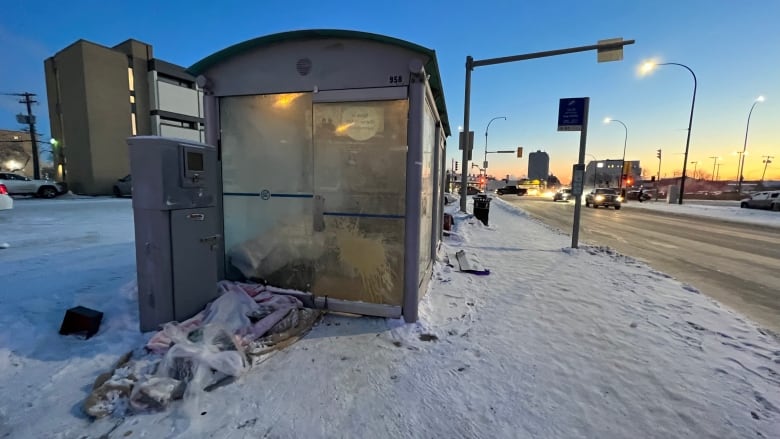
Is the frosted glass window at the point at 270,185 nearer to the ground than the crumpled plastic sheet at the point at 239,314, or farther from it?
farther from it

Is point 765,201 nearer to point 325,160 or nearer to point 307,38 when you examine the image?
point 325,160

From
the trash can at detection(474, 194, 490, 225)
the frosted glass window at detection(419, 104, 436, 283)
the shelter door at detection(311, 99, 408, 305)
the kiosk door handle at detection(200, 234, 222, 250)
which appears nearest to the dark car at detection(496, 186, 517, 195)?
the trash can at detection(474, 194, 490, 225)

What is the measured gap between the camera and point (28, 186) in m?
20.0

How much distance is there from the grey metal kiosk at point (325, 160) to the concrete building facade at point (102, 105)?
78.9 ft

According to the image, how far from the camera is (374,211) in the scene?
3906 millimetres

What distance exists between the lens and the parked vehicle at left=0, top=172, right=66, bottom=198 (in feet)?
64.0

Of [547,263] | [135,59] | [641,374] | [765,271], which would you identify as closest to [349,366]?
[641,374]

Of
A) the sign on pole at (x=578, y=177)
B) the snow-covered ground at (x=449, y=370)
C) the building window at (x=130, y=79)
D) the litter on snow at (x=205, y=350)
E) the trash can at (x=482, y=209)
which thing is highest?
the building window at (x=130, y=79)

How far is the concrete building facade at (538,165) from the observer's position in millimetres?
97312

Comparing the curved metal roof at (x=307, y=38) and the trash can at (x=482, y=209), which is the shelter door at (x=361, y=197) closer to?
the curved metal roof at (x=307, y=38)

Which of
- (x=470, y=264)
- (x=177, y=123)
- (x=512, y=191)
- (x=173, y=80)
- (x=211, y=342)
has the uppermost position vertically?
(x=173, y=80)

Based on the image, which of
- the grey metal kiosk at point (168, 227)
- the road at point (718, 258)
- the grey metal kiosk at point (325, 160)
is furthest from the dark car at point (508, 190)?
the grey metal kiosk at point (168, 227)

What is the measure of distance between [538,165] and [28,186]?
10440 cm

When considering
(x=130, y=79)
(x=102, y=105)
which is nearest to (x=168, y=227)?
(x=102, y=105)
